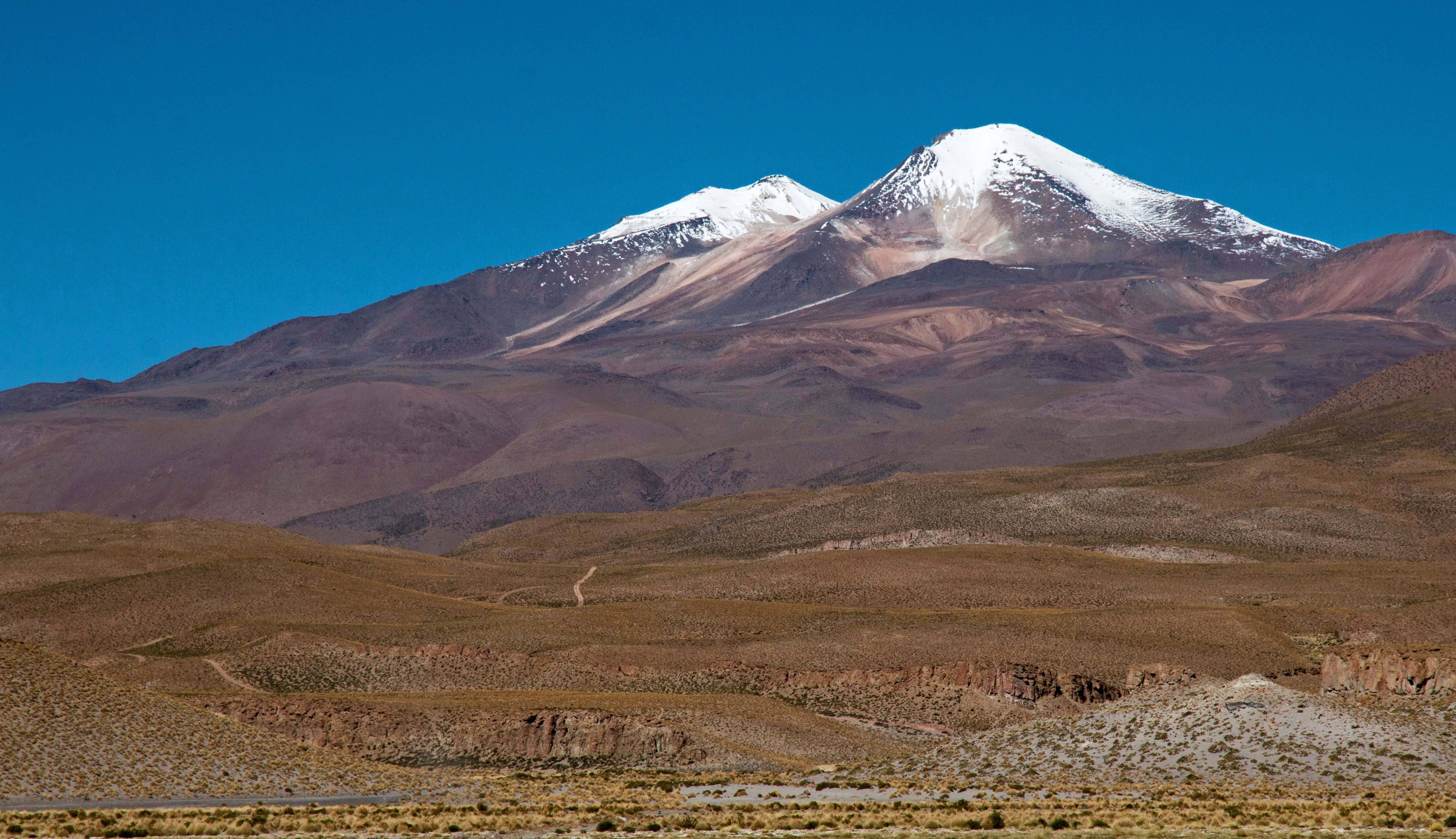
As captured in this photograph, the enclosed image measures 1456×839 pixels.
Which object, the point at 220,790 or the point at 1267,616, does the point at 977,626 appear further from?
the point at 220,790

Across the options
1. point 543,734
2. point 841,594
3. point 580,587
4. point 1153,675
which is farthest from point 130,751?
point 580,587

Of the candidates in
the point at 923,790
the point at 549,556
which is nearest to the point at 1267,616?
the point at 923,790

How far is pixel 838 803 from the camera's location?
31844 mm

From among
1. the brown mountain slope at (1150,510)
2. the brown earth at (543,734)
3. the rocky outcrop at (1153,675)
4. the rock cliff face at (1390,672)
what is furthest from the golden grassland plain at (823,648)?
the rock cliff face at (1390,672)

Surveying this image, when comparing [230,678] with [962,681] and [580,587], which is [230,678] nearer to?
[962,681]

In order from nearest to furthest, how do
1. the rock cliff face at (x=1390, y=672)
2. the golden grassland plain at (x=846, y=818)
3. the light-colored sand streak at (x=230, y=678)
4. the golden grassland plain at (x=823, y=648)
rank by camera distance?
the golden grassland plain at (x=846, y=818), the golden grassland plain at (x=823, y=648), the rock cliff face at (x=1390, y=672), the light-colored sand streak at (x=230, y=678)

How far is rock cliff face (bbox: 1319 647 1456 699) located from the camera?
A: 1467 inches

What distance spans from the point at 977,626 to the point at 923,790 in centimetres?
3399

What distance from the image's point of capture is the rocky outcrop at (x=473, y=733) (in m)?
47.0

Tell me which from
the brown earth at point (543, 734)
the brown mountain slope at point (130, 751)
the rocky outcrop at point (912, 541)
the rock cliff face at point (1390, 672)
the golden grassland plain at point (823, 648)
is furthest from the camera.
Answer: the rocky outcrop at point (912, 541)

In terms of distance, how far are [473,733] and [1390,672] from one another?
26.9m

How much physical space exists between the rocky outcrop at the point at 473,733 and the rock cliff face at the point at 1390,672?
58.6ft

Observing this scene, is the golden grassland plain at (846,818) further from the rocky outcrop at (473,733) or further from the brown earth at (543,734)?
the rocky outcrop at (473,733)

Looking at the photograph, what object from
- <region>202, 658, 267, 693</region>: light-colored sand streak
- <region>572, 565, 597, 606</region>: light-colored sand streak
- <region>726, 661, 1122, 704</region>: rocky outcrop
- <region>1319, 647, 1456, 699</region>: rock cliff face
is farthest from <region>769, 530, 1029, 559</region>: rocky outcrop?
<region>1319, 647, 1456, 699</region>: rock cliff face
